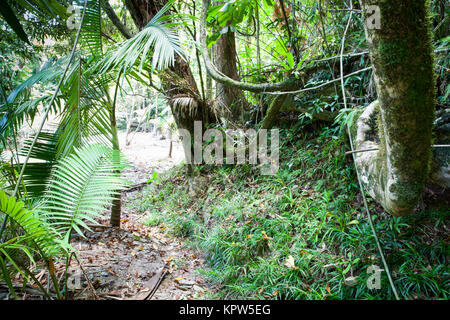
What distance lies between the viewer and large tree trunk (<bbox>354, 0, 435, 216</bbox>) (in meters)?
0.88

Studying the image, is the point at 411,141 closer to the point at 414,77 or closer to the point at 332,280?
the point at 414,77

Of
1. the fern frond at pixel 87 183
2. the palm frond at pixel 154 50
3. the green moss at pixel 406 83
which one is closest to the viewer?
the green moss at pixel 406 83

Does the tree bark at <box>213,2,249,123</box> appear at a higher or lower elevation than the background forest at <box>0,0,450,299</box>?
higher

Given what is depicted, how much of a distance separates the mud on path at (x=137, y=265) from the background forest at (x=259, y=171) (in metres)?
0.02

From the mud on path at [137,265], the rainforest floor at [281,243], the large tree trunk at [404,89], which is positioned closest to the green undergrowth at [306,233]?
the rainforest floor at [281,243]

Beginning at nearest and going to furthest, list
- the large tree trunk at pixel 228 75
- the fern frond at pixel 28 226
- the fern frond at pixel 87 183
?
the fern frond at pixel 28 226, the fern frond at pixel 87 183, the large tree trunk at pixel 228 75

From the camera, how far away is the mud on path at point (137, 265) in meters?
1.75

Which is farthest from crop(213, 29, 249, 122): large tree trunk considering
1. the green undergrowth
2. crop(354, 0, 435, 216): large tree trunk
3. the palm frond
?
crop(354, 0, 435, 216): large tree trunk

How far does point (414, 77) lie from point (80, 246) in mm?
2676

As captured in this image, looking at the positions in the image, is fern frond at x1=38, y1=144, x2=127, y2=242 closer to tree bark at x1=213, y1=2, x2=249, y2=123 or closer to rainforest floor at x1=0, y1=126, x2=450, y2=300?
rainforest floor at x1=0, y1=126, x2=450, y2=300

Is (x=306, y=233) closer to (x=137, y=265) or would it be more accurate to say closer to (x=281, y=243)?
(x=281, y=243)

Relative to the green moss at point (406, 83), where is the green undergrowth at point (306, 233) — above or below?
below

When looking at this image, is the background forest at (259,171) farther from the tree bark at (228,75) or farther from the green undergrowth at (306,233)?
the tree bark at (228,75)

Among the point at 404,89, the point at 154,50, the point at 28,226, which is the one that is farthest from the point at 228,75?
the point at 28,226
